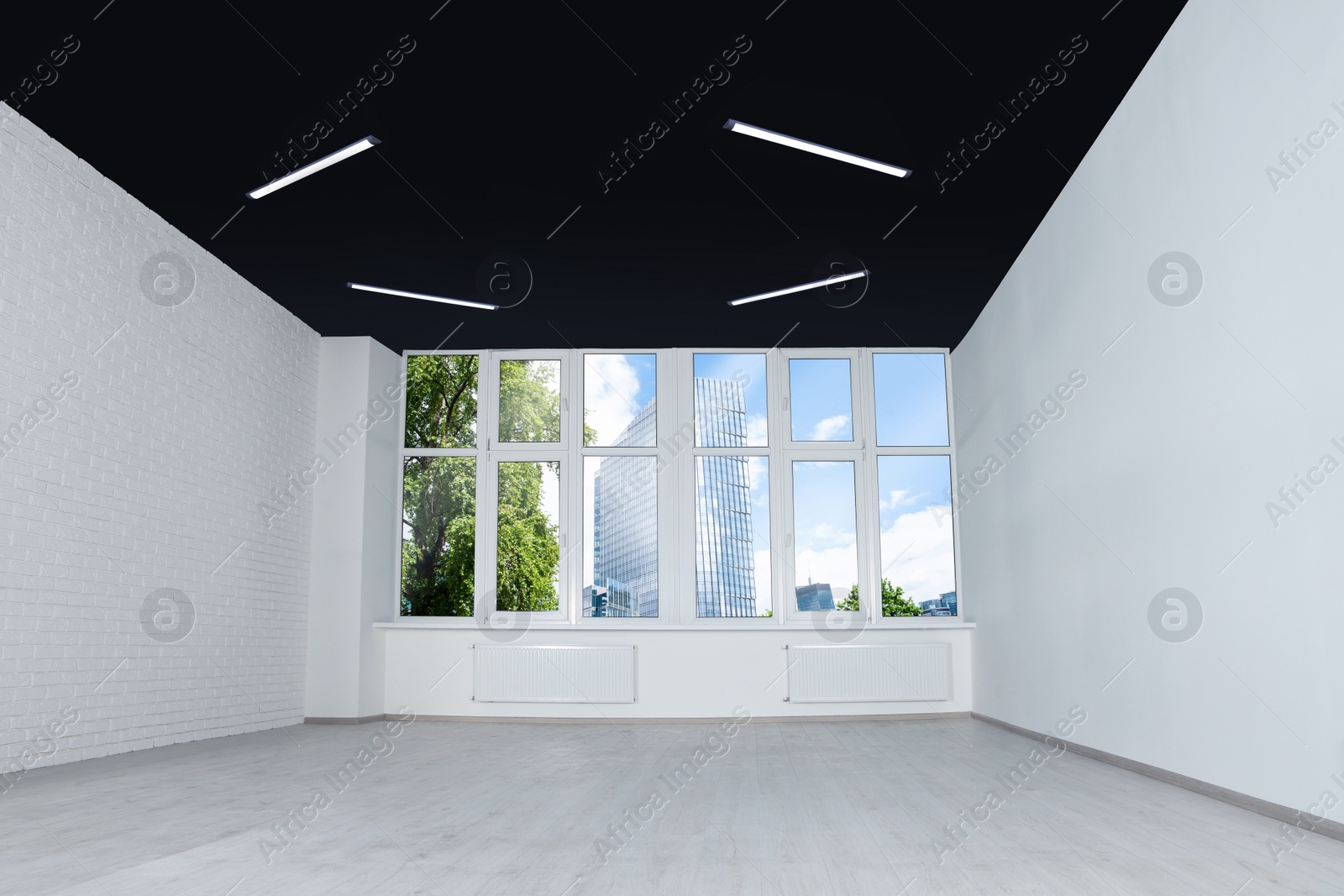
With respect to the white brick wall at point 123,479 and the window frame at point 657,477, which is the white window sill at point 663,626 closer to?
the window frame at point 657,477

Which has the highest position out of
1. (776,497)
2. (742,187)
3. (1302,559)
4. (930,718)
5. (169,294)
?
(742,187)

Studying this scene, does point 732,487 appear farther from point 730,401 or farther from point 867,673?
point 867,673

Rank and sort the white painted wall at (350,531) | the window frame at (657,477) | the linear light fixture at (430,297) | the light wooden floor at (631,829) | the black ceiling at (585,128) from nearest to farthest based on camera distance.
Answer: the light wooden floor at (631,829)
the black ceiling at (585,128)
the linear light fixture at (430,297)
the white painted wall at (350,531)
the window frame at (657,477)

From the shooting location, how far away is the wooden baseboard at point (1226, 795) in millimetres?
3562

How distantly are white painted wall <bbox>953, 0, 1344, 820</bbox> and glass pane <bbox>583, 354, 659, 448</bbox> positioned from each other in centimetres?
365

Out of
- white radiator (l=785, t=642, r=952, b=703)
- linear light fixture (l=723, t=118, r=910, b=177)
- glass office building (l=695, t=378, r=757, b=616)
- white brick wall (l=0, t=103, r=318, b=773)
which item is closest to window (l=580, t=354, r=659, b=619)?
glass office building (l=695, t=378, r=757, b=616)

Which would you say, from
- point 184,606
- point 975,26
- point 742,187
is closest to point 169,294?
point 184,606

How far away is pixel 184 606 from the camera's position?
6.32 meters

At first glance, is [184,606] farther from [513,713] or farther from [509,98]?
[509,98]

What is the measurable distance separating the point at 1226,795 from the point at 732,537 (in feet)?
16.9

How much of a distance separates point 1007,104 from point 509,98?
8.09ft

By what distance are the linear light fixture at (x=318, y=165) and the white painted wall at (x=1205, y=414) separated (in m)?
3.90

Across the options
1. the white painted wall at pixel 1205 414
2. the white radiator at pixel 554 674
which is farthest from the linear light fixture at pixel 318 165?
the white radiator at pixel 554 674

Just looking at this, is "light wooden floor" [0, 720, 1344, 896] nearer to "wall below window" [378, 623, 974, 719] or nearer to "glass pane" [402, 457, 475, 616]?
"wall below window" [378, 623, 974, 719]
